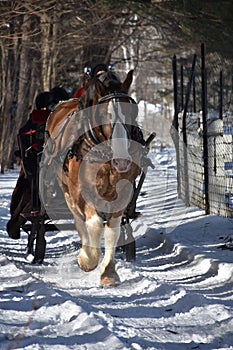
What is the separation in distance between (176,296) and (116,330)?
5.35 ft

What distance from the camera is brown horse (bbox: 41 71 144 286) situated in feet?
25.5

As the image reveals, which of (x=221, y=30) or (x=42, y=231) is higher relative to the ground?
(x=221, y=30)

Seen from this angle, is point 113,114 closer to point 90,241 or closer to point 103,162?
point 103,162

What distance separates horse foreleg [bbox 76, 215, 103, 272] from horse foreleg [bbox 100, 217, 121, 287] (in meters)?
0.10

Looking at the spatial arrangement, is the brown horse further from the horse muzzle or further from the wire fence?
the wire fence

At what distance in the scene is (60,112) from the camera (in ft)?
30.5

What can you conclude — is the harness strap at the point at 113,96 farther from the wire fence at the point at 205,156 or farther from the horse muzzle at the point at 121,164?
the wire fence at the point at 205,156

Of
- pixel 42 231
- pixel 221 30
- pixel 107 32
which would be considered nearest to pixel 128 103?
pixel 42 231

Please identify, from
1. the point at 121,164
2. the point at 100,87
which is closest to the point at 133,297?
the point at 121,164

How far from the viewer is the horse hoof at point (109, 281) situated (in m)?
7.92

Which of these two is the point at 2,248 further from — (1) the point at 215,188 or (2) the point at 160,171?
(2) the point at 160,171

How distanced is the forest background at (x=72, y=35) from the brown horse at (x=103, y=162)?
5233mm

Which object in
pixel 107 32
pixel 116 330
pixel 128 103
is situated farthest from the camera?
pixel 107 32

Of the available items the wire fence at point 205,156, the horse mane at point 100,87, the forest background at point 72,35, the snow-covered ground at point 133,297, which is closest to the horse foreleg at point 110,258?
the snow-covered ground at point 133,297
